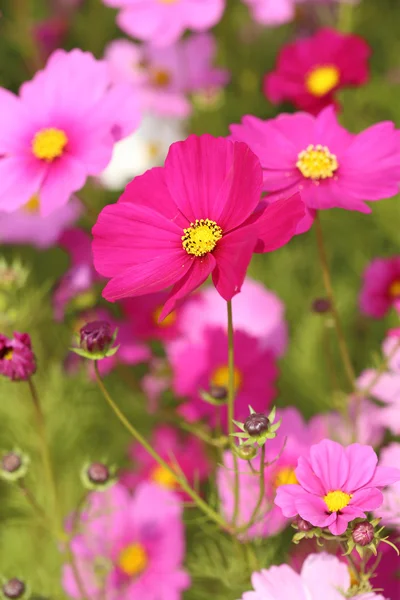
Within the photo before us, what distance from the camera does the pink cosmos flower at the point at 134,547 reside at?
0.81 m

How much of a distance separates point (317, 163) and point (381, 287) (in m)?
0.37

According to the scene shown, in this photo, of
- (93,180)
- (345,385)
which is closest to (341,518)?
(345,385)

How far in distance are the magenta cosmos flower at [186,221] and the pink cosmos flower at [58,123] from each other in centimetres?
11

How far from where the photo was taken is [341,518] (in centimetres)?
45

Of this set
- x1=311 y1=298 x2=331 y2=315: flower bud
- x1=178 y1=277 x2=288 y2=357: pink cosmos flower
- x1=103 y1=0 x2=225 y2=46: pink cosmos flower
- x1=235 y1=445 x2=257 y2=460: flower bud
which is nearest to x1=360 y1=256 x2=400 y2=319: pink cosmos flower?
x1=178 y1=277 x2=288 y2=357: pink cosmos flower

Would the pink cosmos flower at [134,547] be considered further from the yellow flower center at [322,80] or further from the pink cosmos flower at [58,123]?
the yellow flower center at [322,80]

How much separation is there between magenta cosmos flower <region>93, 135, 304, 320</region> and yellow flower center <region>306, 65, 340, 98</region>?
0.40 metres

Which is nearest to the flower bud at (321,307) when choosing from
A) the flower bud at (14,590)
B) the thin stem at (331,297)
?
the thin stem at (331,297)

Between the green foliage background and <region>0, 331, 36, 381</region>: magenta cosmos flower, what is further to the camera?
the green foliage background

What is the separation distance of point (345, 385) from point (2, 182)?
0.57m

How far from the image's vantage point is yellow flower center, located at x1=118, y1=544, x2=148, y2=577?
848mm

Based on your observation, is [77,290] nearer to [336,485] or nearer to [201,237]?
[201,237]

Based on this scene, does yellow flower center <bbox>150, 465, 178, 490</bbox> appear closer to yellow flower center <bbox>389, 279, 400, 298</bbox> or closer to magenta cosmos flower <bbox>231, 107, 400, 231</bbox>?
yellow flower center <bbox>389, 279, 400, 298</bbox>

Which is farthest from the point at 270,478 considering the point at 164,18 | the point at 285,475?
the point at 164,18
